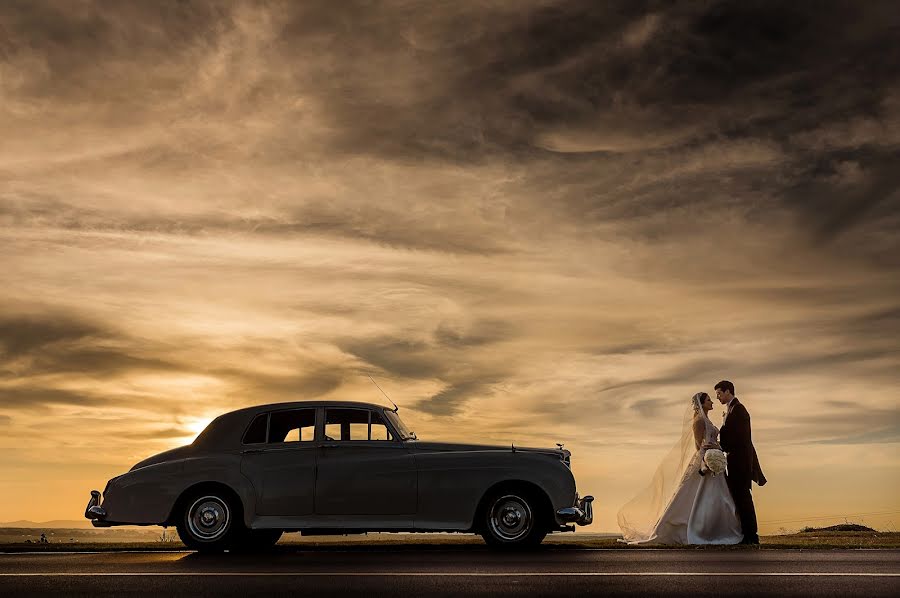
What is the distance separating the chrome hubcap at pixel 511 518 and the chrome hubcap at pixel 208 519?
365 centimetres

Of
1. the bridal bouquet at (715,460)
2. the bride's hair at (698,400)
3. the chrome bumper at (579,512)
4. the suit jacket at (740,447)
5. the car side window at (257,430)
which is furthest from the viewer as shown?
the bride's hair at (698,400)

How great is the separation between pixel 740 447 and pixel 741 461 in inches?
8.3

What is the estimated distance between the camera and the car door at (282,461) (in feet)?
46.1

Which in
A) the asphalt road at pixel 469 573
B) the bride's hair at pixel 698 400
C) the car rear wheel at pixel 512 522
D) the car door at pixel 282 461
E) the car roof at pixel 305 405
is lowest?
the asphalt road at pixel 469 573

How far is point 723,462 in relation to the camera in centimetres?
1531

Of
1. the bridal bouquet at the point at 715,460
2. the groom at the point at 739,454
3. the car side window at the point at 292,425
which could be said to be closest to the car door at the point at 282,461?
the car side window at the point at 292,425

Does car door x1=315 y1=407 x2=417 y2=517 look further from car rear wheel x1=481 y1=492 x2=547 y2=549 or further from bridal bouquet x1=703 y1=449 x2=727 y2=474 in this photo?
bridal bouquet x1=703 y1=449 x2=727 y2=474

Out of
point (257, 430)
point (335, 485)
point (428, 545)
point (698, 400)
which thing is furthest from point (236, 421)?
point (698, 400)

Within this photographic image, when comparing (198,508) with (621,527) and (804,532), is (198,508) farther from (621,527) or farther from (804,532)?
(804,532)

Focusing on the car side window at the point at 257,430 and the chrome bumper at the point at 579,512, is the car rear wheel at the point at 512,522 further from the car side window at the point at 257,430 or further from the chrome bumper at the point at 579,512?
the car side window at the point at 257,430

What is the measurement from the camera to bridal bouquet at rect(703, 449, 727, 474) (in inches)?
601

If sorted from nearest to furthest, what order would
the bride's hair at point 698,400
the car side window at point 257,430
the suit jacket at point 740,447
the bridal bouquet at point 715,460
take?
the car side window at point 257,430 → the bridal bouquet at point 715,460 → the suit jacket at point 740,447 → the bride's hair at point 698,400

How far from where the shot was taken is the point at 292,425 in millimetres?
14570

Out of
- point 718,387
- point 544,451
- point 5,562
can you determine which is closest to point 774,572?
point 544,451
